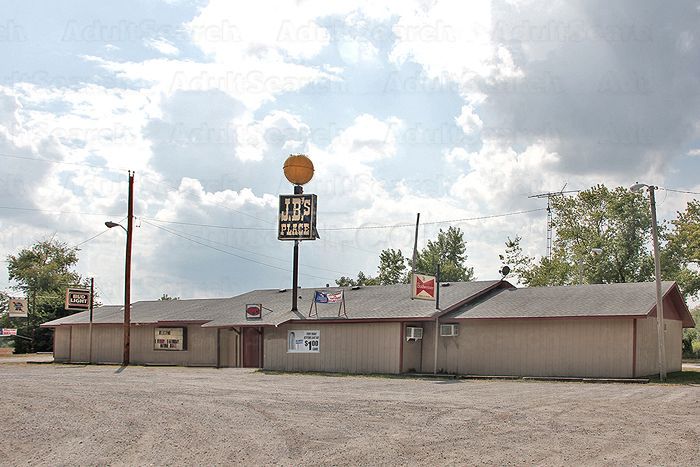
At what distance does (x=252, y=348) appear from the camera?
4031 cm

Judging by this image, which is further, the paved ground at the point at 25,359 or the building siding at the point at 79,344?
the paved ground at the point at 25,359

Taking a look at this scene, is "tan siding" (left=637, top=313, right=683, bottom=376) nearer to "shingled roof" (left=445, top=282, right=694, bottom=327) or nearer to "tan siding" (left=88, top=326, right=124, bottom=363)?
"shingled roof" (left=445, top=282, right=694, bottom=327)

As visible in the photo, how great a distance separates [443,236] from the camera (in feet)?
331

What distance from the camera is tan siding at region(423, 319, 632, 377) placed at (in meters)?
29.2

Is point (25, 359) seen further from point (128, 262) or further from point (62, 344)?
point (128, 262)

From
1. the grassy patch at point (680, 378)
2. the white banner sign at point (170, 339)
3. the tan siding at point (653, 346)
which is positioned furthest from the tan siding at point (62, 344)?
the grassy patch at point (680, 378)

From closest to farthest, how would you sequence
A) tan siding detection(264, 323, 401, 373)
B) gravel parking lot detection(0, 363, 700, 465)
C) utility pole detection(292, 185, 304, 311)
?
gravel parking lot detection(0, 363, 700, 465) → tan siding detection(264, 323, 401, 373) → utility pole detection(292, 185, 304, 311)

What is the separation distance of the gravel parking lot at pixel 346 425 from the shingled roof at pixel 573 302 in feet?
18.5

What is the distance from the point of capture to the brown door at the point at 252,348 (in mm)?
40031

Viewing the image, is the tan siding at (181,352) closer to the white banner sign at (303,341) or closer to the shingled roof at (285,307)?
the shingled roof at (285,307)

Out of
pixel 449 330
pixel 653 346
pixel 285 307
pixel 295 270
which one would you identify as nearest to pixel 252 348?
pixel 285 307

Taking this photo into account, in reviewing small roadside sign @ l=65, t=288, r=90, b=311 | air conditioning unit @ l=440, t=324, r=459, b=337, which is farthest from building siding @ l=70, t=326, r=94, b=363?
air conditioning unit @ l=440, t=324, r=459, b=337

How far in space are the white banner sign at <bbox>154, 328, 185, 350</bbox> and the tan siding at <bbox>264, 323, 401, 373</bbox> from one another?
23.8 feet

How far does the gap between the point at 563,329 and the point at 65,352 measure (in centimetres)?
3252
